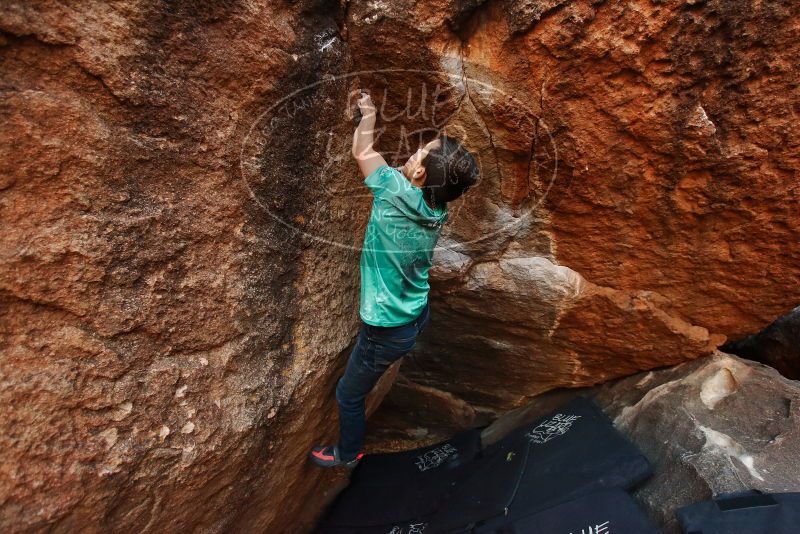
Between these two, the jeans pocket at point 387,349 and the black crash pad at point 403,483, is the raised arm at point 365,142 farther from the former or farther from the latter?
the black crash pad at point 403,483

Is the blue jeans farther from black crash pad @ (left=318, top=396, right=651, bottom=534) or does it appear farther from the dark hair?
black crash pad @ (left=318, top=396, right=651, bottom=534)

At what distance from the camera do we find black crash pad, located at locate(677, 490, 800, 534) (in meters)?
1.69

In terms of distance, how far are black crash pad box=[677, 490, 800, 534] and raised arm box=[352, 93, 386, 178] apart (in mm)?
1597

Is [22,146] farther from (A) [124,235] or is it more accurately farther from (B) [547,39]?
(B) [547,39]

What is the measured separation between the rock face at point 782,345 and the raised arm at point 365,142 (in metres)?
2.59

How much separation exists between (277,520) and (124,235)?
145 cm

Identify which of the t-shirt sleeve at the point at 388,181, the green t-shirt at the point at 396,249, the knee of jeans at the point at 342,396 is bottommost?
the knee of jeans at the point at 342,396

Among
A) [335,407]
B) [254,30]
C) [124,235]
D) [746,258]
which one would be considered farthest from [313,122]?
[746,258]

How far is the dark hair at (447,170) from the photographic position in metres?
1.58

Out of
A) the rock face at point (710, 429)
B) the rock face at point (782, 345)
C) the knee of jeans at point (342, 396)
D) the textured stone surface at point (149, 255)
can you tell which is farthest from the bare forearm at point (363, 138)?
the rock face at point (782, 345)

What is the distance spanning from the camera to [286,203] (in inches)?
64.7

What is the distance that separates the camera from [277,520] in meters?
2.22

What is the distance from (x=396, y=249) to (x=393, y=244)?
2cm

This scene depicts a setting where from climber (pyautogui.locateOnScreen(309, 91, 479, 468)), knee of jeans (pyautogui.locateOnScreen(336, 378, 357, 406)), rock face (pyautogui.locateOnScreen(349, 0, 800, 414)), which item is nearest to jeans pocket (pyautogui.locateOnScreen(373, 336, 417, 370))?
climber (pyautogui.locateOnScreen(309, 91, 479, 468))
